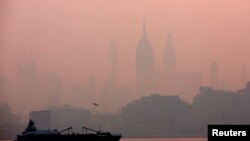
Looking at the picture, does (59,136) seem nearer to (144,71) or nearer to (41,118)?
(41,118)

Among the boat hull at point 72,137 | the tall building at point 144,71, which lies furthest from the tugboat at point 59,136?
the tall building at point 144,71

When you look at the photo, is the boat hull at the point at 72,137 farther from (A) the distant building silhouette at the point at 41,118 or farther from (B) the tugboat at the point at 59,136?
(A) the distant building silhouette at the point at 41,118

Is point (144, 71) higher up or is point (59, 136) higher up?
point (144, 71)

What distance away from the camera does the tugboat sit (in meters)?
6.35

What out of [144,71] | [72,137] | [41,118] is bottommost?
[72,137]

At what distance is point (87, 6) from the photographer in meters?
6.46

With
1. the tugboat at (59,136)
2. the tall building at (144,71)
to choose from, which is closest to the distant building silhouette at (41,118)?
the tugboat at (59,136)

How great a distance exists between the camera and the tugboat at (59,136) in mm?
6352

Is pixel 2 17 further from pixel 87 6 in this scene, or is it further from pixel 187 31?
pixel 187 31

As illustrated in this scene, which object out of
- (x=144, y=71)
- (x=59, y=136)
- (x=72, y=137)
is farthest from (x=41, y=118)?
(x=144, y=71)

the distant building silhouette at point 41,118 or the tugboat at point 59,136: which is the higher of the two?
the distant building silhouette at point 41,118

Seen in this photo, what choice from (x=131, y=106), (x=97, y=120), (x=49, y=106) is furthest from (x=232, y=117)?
(x=49, y=106)

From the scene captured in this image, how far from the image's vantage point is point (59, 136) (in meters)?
6.51

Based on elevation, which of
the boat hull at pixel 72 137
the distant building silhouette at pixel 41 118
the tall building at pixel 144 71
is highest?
the tall building at pixel 144 71
